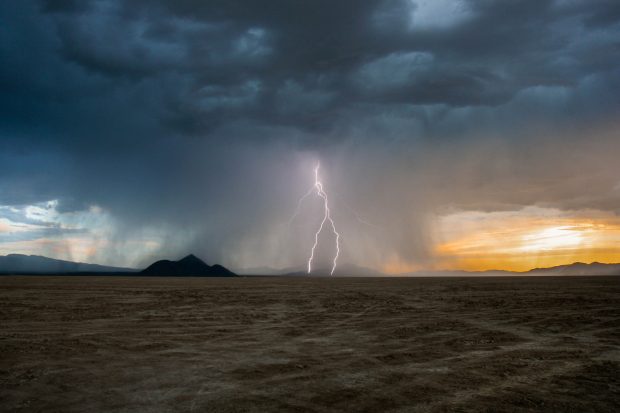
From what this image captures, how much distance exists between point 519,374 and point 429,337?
220 inches

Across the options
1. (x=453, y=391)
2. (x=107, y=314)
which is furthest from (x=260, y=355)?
(x=107, y=314)

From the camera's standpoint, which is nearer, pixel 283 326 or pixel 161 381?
pixel 161 381

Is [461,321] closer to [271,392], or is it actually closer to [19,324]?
[271,392]

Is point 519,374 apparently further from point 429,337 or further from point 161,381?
point 161,381

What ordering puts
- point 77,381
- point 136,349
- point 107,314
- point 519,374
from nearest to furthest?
1. point 77,381
2. point 519,374
3. point 136,349
4. point 107,314

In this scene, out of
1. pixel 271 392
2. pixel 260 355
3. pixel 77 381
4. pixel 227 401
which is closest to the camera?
pixel 227 401

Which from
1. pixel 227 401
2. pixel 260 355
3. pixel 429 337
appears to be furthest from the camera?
pixel 429 337

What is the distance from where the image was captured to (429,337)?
16688 mm

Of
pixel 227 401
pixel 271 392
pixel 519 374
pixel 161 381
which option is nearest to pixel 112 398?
pixel 161 381

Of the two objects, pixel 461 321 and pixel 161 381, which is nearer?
pixel 161 381

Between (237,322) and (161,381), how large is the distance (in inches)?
430

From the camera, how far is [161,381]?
10.5m

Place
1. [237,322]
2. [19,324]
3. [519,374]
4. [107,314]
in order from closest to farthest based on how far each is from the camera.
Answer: [519,374], [19,324], [237,322], [107,314]

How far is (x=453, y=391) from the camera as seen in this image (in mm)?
9609
